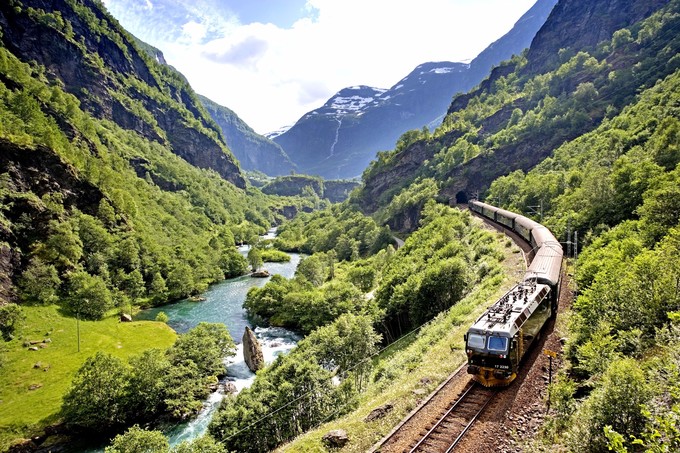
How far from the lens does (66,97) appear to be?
146875 mm

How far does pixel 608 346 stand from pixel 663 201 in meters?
26.2

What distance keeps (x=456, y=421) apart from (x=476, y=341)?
4488 mm

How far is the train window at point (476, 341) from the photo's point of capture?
20250mm

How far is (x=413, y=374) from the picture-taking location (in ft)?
87.8

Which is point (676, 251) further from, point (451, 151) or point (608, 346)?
point (451, 151)

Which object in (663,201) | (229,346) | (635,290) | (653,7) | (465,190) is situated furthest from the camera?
(653,7)

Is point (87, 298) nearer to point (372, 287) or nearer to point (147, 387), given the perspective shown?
point (147, 387)

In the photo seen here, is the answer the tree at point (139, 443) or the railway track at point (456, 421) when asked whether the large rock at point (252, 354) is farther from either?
the railway track at point (456, 421)

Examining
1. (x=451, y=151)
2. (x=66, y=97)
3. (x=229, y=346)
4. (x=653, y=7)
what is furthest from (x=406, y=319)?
(x=653, y=7)

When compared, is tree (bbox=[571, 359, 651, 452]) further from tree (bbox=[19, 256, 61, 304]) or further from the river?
tree (bbox=[19, 256, 61, 304])

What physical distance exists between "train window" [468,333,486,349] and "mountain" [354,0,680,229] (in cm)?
11862

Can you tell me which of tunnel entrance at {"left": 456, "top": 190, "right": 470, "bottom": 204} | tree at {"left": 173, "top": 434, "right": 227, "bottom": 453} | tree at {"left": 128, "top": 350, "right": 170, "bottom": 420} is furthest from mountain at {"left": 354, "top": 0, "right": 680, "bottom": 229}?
tree at {"left": 173, "top": 434, "right": 227, "bottom": 453}

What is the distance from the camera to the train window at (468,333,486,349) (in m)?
20.2

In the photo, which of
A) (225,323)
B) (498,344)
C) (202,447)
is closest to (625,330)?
(498,344)
